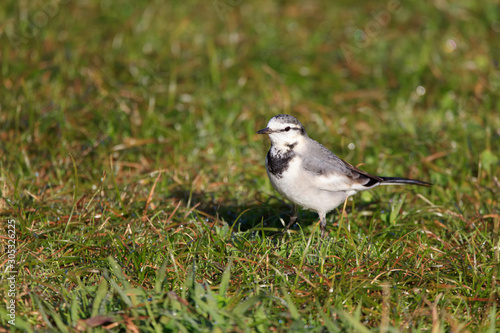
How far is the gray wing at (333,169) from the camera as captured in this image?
15.0ft

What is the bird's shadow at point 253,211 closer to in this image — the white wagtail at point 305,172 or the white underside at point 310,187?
the white wagtail at point 305,172

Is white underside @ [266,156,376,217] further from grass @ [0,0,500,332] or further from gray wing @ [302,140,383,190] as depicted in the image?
grass @ [0,0,500,332]

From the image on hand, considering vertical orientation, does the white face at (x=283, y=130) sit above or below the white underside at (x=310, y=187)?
above

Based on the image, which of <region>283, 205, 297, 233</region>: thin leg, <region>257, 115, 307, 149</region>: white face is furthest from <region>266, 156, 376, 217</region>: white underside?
<region>283, 205, 297, 233</region>: thin leg

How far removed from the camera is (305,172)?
4.52 meters

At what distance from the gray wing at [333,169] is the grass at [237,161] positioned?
1.22 ft

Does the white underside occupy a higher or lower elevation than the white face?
lower

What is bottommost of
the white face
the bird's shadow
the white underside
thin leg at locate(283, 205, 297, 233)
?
the bird's shadow

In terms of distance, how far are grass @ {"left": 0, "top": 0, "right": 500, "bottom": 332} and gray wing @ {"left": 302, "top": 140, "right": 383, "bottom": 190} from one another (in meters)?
0.37

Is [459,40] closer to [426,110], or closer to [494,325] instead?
[426,110]

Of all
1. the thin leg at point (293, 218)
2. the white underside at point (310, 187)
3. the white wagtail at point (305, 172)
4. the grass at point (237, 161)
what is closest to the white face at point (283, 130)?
the white wagtail at point (305, 172)

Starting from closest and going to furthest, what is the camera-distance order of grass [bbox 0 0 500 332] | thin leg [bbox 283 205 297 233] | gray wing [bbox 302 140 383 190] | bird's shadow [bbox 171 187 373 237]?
grass [bbox 0 0 500 332], gray wing [bbox 302 140 383 190], thin leg [bbox 283 205 297 233], bird's shadow [bbox 171 187 373 237]

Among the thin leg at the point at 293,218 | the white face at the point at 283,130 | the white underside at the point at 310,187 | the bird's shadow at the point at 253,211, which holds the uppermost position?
the white face at the point at 283,130

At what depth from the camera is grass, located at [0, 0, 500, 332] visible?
369 cm
